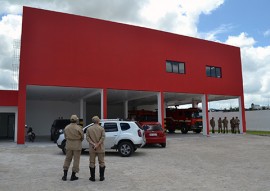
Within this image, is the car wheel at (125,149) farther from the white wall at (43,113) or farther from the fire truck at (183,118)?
the white wall at (43,113)

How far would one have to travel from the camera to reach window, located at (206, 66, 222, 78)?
83.0ft

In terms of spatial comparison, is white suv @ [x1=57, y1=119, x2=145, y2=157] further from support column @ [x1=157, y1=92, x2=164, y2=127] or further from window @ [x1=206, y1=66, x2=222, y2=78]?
window @ [x1=206, y1=66, x2=222, y2=78]

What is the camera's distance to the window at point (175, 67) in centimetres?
2270

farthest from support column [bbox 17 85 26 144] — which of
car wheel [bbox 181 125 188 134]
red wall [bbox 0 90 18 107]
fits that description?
car wheel [bbox 181 125 188 134]

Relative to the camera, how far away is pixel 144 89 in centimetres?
2102

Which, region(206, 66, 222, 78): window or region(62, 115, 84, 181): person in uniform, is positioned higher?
region(206, 66, 222, 78): window

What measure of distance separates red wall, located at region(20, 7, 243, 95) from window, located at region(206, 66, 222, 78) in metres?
0.47

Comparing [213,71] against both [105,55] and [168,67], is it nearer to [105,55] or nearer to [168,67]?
[168,67]

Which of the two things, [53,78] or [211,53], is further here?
[211,53]

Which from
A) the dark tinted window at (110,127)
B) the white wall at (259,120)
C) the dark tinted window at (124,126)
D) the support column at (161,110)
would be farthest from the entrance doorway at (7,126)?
the white wall at (259,120)

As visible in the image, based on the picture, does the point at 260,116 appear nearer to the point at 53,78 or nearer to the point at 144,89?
the point at 144,89

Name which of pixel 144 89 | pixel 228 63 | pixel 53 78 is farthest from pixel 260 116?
pixel 53 78

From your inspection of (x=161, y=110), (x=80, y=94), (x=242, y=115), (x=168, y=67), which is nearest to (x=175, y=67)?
(x=168, y=67)

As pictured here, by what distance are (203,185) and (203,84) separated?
735 inches
